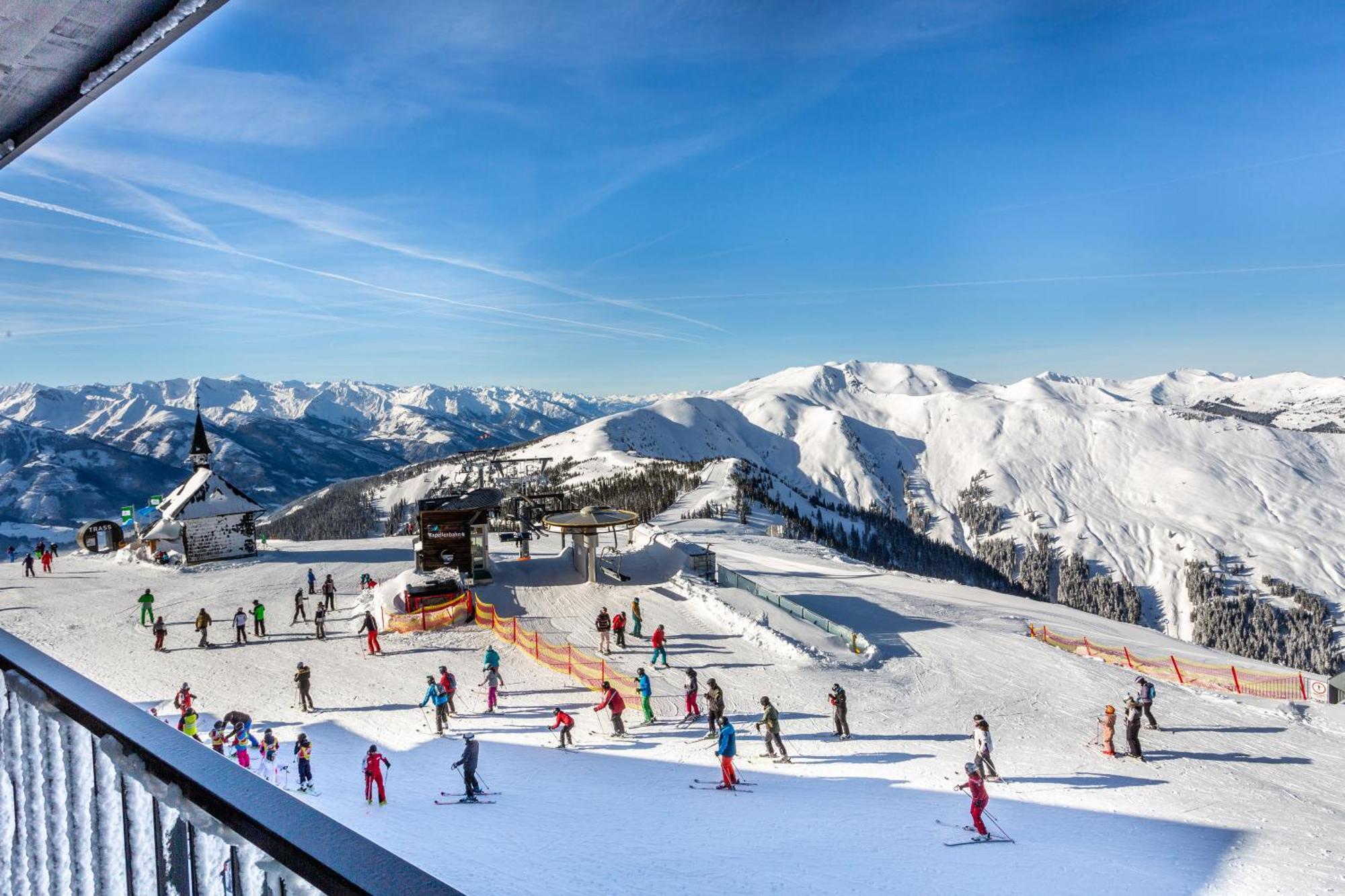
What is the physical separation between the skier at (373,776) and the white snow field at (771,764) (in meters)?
0.19

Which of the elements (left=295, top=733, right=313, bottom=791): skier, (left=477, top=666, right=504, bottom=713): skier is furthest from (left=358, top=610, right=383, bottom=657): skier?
(left=295, top=733, right=313, bottom=791): skier

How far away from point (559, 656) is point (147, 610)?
16029mm

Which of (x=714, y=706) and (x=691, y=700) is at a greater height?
(x=714, y=706)

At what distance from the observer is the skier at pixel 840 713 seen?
16359mm

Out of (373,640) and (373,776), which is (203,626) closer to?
(373,640)

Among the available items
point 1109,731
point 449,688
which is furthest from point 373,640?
point 1109,731

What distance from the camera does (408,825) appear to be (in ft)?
38.6

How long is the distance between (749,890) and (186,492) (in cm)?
3947

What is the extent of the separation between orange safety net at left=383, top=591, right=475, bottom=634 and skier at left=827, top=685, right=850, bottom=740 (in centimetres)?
1425

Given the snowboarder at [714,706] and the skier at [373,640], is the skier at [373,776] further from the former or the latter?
the skier at [373,640]

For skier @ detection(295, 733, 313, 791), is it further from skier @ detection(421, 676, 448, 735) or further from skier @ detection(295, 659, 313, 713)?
skier @ detection(295, 659, 313, 713)

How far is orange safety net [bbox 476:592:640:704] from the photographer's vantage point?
19469mm

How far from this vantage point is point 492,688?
58.6ft

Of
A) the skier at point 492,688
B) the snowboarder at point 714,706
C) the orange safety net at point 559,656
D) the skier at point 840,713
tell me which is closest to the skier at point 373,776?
the skier at point 492,688
